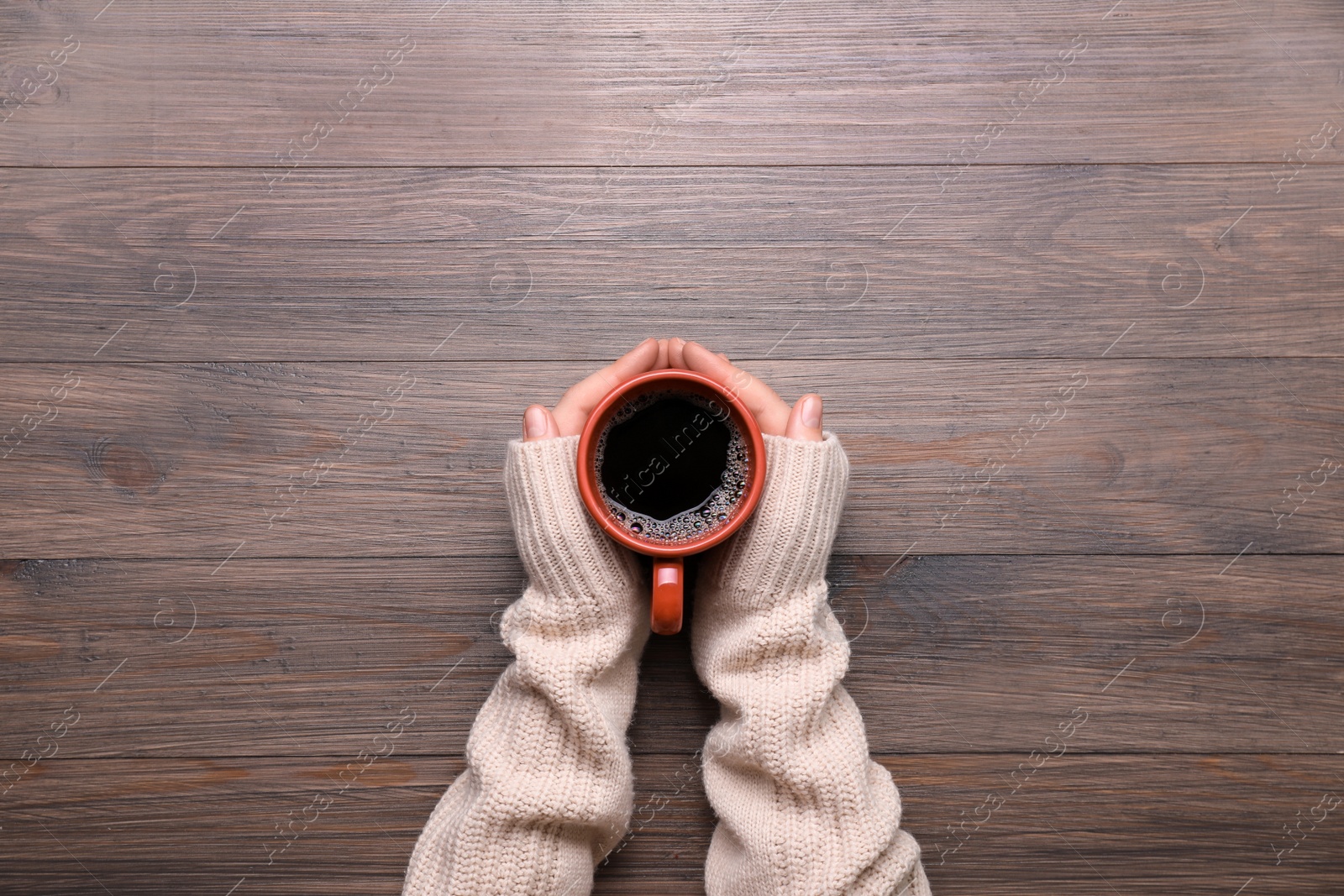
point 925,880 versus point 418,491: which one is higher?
point 418,491

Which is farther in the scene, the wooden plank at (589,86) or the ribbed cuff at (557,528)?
the wooden plank at (589,86)

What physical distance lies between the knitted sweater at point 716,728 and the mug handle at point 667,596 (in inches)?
3.6

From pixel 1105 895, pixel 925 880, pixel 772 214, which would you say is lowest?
pixel 1105 895

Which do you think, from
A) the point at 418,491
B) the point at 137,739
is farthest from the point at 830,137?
the point at 137,739

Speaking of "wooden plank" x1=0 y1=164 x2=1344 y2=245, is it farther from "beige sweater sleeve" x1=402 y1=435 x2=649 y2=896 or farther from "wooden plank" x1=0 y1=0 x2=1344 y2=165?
"beige sweater sleeve" x1=402 y1=435 x2=649 y2=896

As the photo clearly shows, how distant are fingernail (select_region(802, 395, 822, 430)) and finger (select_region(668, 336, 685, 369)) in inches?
5.2

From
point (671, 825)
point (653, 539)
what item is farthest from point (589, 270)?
point (671, 825)

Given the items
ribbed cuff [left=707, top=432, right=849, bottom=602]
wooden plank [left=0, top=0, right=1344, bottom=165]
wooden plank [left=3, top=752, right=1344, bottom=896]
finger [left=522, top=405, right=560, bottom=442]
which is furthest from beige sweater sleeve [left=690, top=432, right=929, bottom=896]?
wooden plank [left=0, top=0, right=1344, bottom=165]

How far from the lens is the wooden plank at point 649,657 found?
2.93ft

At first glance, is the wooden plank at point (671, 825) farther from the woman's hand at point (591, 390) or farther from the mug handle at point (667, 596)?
the woman's hand at point (591, 390)

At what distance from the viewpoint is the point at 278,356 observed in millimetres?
896

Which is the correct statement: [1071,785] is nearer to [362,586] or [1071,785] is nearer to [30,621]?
[362,586]

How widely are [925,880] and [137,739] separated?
2.77 feet

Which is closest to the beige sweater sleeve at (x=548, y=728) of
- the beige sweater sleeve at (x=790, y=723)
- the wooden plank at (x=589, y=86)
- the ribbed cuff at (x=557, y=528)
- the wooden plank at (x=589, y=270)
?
the ribbed cuff at (x=557, y=528)
